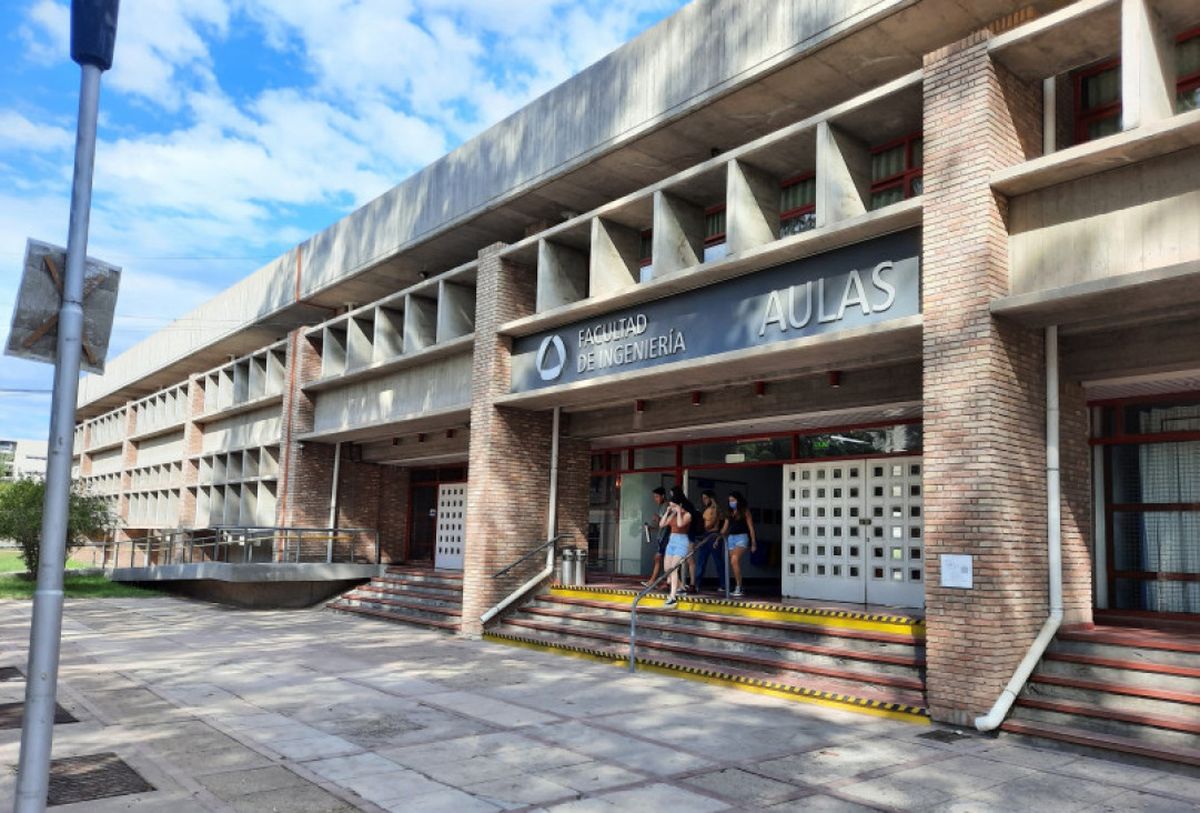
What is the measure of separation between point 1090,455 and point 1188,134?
4.38m

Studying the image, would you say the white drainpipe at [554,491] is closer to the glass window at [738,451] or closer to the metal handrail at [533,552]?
the metal handrail at [533,552]

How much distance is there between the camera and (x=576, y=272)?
16172 millimetres

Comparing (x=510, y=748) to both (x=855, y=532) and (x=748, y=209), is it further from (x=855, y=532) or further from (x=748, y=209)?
(x=748, y=209)

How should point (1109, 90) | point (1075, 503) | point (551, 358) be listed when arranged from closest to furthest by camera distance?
point (1075, 503) → point (1109, 90) → point (551, 358)

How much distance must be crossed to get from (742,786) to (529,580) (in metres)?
9.95

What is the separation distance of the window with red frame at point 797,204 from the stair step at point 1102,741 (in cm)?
741

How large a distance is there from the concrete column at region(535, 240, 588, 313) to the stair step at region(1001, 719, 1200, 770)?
32.1ft

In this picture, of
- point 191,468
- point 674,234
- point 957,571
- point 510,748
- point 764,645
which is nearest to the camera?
point 510,748

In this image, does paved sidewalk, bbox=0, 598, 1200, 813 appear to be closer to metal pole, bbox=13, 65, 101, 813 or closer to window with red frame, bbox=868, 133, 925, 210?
metal pole, bbox=13, 65, 101, 813

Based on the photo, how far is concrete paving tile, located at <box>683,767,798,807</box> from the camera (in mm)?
6546

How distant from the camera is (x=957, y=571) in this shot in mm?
9133

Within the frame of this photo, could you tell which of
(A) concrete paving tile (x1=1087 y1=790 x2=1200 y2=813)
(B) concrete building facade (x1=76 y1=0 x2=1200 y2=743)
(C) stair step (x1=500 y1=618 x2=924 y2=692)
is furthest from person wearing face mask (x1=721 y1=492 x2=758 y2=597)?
(A) concrete paving tile (x1=1087 y1=790 x2=1200 y2=813)

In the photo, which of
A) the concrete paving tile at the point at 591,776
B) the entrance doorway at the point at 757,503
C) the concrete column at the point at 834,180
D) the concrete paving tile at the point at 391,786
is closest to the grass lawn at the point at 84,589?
the entrance doorway at the point at 757,503

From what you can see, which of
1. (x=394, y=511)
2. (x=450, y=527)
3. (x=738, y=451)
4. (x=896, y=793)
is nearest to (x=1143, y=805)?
(x=896, y=793)
